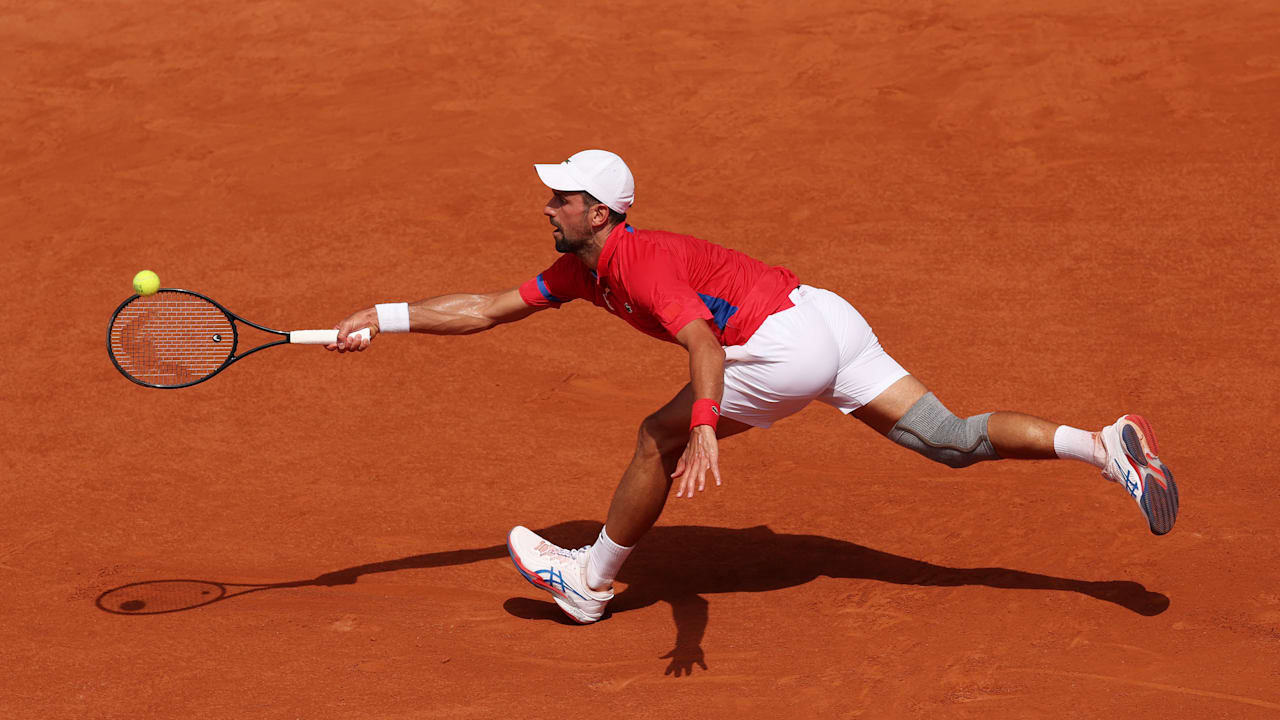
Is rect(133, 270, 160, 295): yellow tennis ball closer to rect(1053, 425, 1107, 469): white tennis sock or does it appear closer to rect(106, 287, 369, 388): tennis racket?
rect(106, 287, 369, 388): tennis racket

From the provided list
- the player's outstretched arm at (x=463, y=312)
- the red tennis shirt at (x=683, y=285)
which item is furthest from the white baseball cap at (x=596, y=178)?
the player's outstretched arm at (x=463, y=312)

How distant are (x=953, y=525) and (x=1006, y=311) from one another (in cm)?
242

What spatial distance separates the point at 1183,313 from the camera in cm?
794

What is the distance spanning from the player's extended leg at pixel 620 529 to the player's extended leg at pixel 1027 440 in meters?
0.57

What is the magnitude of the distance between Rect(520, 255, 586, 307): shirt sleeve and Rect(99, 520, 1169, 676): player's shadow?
3.93ft

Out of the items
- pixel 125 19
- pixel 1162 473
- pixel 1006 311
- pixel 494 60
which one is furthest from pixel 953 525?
pixel 125 19

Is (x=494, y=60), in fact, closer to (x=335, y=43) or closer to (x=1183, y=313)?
(x=335, y=43)

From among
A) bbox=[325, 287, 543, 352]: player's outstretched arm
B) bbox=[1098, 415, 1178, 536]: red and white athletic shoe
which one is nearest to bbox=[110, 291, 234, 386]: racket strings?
bbox=[325, 287, 543, 352]: player's outstretched arm

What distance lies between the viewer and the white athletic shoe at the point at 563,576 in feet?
17.3

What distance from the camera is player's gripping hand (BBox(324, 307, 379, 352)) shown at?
527 centimetres

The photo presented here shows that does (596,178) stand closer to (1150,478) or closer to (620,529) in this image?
(620,529)

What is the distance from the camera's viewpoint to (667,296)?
15.5 ft

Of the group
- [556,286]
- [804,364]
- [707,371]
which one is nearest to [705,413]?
[707,371]

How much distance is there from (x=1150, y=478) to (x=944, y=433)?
27.4 inches
